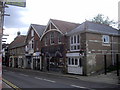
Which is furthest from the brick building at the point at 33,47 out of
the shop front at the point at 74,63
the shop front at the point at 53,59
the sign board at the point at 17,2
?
the sign board at the point at 17,2

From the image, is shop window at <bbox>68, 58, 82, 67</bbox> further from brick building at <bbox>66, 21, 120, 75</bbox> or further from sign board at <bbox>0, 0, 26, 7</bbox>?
sign board at <bbox>0, 0, 26, 7</bbox>

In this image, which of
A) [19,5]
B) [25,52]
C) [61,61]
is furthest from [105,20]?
[19,5]

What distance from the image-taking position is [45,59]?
102ft

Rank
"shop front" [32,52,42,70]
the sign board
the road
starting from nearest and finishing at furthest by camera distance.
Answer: the sign board → the road → "shop front" [32,52,42,70]

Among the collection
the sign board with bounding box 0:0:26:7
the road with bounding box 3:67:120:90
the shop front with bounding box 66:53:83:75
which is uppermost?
the sign board with bounding box 0:0:26:7

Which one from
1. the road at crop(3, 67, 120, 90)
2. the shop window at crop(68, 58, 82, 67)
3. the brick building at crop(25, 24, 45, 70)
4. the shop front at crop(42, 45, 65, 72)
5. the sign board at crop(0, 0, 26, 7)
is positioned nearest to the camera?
the sign board at crop(0, 0, 26, 7)

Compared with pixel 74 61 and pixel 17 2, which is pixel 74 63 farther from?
pixel 17 2

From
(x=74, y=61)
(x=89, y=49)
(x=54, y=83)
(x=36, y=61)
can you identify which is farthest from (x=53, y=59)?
(x=54, y=83)

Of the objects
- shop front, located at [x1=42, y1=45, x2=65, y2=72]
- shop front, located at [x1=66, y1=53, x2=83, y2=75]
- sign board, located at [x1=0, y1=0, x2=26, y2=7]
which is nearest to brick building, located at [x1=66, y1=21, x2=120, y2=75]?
shop front, located at [x1=66, y1=53, x2=83, y2=75]

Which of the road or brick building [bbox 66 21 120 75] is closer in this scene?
the road

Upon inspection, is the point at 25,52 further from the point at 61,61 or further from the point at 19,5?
the point at 19,5

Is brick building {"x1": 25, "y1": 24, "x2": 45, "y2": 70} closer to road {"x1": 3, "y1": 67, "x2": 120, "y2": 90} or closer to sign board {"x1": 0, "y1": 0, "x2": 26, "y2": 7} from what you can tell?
road {"x1": 3, "y1": 67, "x2": 120, "y2": 90}

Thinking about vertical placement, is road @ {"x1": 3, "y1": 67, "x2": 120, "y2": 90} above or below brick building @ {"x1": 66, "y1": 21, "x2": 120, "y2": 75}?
below

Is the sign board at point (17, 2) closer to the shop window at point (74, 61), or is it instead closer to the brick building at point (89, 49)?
the brick building at point (89, 49)
